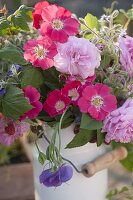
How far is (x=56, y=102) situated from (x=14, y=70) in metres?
0.09

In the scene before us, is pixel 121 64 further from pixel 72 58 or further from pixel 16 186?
pixel 16 186

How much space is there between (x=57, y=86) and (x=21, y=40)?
0.13 meters

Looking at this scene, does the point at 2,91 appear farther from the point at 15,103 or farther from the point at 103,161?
the point at 103,161

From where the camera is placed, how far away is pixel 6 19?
81 centimetres

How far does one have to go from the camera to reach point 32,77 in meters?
0.74

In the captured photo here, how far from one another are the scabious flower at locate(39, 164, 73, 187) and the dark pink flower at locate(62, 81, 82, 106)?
111 millimetres

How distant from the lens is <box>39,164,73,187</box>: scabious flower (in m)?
0.70

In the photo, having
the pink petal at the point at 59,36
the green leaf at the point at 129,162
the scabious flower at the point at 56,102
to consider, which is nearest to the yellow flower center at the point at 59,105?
the scabious flower at the point at 56,102

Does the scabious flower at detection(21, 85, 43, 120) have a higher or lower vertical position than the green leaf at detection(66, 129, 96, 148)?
higher

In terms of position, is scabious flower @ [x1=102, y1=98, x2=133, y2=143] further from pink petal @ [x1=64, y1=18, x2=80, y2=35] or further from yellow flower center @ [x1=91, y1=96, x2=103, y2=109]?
pink petal @ [x1=64, y1=18, x2=80, y2=35]

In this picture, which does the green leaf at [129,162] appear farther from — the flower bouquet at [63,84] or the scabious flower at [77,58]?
Answer: the scabious flower at [77,58]

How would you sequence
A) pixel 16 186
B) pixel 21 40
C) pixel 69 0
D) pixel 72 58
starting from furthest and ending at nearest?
1. pixel 69 0
2. pixel 16 186
3. pixel 21 40
4. pixel 72 58

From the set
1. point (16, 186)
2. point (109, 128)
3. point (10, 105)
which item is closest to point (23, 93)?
point (10, 105)

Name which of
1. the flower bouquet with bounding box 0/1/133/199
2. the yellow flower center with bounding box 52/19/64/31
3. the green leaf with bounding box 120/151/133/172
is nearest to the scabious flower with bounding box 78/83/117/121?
the flower bouquet with bounding box 0/1/133/199
